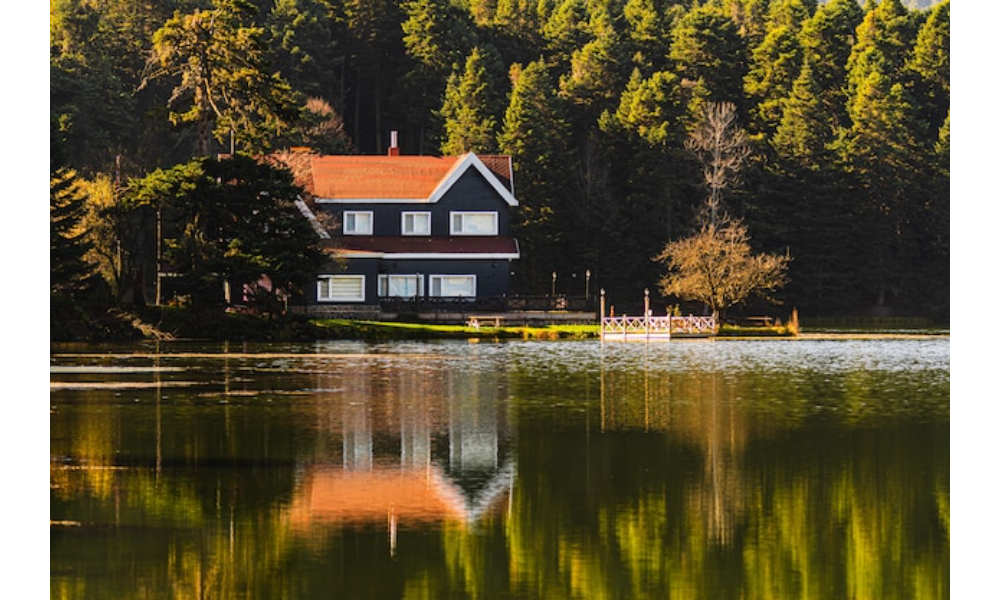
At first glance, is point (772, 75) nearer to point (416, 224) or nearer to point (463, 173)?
point (463, 173)

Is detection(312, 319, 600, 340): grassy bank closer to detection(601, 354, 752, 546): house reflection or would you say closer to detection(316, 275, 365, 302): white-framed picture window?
detection(316, 275, 365, 302): white-framed picture window

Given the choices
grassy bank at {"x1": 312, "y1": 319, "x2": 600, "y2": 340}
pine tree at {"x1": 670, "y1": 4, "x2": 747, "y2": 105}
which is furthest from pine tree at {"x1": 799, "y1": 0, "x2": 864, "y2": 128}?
grassy bank at {"x1": 312, "y1": 319, "x2": 600, "y2": 340}

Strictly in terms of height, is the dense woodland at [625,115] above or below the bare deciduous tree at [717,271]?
above

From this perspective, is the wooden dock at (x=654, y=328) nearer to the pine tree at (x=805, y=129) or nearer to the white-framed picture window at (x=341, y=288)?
the white-framed picture window at (x=341, y=288)

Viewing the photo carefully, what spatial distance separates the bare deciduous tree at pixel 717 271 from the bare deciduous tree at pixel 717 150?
15.8ft

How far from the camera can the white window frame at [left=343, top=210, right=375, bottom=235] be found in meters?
71.2

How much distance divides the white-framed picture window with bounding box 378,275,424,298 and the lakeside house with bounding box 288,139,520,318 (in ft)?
0.13

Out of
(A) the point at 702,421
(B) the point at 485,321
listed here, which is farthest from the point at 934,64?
(A) the point at 702,421

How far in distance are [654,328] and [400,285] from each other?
1295 centimetres

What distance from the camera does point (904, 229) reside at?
85500 mm

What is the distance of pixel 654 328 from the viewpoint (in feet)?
198

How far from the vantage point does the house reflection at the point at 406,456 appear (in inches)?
687

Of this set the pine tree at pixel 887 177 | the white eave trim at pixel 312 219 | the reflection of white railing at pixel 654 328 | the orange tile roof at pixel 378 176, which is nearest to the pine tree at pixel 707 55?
the pine tree at pixel 887 177

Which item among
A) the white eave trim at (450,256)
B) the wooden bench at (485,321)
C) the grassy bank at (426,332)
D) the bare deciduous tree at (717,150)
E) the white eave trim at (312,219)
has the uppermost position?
the bare deciduous tree at (717,150)
